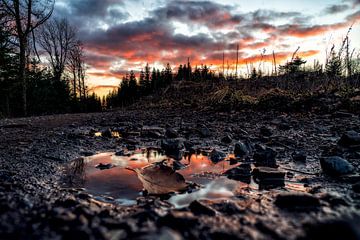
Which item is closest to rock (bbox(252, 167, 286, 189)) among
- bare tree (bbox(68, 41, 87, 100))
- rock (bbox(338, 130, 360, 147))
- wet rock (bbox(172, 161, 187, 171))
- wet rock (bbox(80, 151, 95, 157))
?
wet rock (bbox(172, 161, 187, 171))

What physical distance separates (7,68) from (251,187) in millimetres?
19535

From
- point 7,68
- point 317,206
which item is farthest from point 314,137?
point 7,68

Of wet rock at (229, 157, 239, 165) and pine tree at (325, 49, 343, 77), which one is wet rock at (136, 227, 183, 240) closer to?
wet rock at (229, 157, 239, 165)

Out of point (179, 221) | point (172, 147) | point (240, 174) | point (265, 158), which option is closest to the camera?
point (179, 221)

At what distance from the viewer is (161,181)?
5.25ft

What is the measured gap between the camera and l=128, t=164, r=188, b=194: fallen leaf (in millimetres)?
1508

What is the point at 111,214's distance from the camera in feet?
3.59

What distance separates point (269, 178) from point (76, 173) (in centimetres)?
147

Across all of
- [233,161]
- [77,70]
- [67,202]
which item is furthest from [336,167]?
[77,70]

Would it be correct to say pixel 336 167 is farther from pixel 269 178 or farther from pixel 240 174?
pixel 240 174

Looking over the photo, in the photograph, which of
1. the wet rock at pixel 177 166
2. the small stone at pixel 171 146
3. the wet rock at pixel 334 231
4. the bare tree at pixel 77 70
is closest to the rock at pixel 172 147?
the small stone at pixel 171 146

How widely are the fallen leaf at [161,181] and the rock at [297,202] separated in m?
0.59

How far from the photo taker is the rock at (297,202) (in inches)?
44.3

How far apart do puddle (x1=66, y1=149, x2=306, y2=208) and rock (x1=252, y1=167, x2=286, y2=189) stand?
10 centimetres
